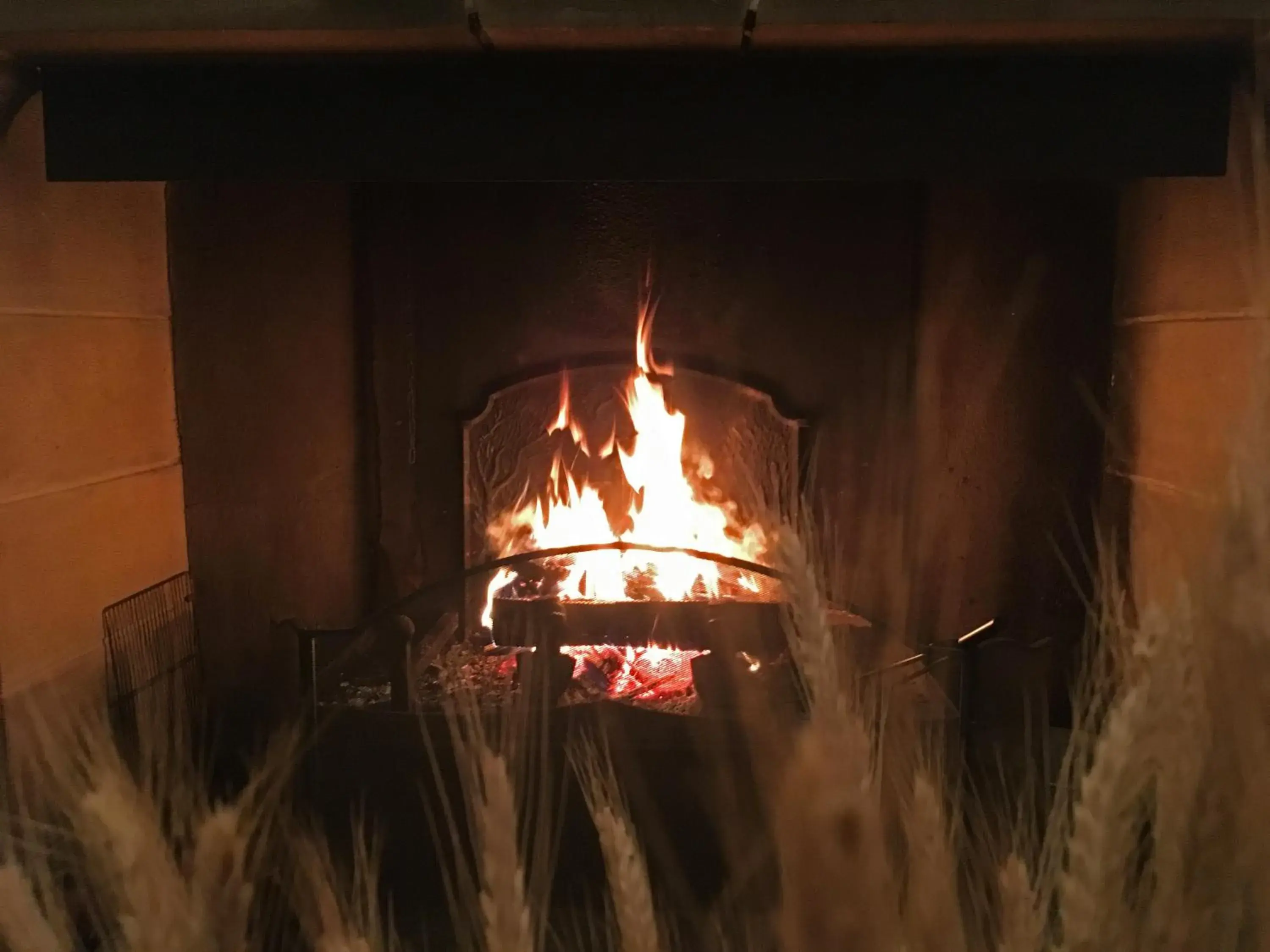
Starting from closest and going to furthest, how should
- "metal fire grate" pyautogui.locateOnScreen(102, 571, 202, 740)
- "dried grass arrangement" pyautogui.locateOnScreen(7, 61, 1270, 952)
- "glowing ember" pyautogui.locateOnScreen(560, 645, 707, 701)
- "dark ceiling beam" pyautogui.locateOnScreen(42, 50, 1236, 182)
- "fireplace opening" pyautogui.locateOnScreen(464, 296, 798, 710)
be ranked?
"dried grass arrangement" pyautogui.locateOnScreen(7, 61, 1270, 952), "dark ceiling beam" pyautogui.locateOnScreen(42, 50, 1236, 182), "metal fire grate" pyautogui.locateOnScreen(102, 571, 202, 740), "glowing ember" pyautogui.locateOnScreen(560, 645, 707, 701), "fireplace opening" pyautogui.locateOnScreen(464, 296, 798, 710)

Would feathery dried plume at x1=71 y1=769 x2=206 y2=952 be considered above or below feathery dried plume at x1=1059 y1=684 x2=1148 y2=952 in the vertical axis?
below

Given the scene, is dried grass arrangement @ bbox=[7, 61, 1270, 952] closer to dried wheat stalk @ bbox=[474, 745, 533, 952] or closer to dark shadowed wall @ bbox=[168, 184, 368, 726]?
dried wheat stalk @ bbox=[474, 745, 533, 952]

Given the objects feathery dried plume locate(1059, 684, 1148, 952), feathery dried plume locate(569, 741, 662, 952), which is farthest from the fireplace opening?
feathery dried plume locate(1059, 684, 1148, 952)

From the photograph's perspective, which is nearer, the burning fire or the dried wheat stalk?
the dried wheat stalk

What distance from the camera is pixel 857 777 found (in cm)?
58

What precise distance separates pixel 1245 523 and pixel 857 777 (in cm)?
26

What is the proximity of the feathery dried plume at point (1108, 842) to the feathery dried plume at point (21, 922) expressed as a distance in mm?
690

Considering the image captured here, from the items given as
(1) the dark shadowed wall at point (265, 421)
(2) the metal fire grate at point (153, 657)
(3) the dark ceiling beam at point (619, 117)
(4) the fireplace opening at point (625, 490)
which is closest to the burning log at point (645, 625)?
(4) the fireplace opening at point (625, 490)

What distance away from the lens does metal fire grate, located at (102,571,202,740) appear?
1315 mm

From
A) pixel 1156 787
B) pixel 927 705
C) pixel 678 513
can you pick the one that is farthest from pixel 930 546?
pixel 1156 787

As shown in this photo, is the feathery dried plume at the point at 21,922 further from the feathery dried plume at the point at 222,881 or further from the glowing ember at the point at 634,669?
the glowing ember at the point at 634,669

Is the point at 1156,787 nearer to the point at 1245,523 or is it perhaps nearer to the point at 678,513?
the point at 1245,523

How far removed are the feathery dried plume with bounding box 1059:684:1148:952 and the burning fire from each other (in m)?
0.97

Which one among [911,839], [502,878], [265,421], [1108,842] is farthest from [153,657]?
[1108,842]
